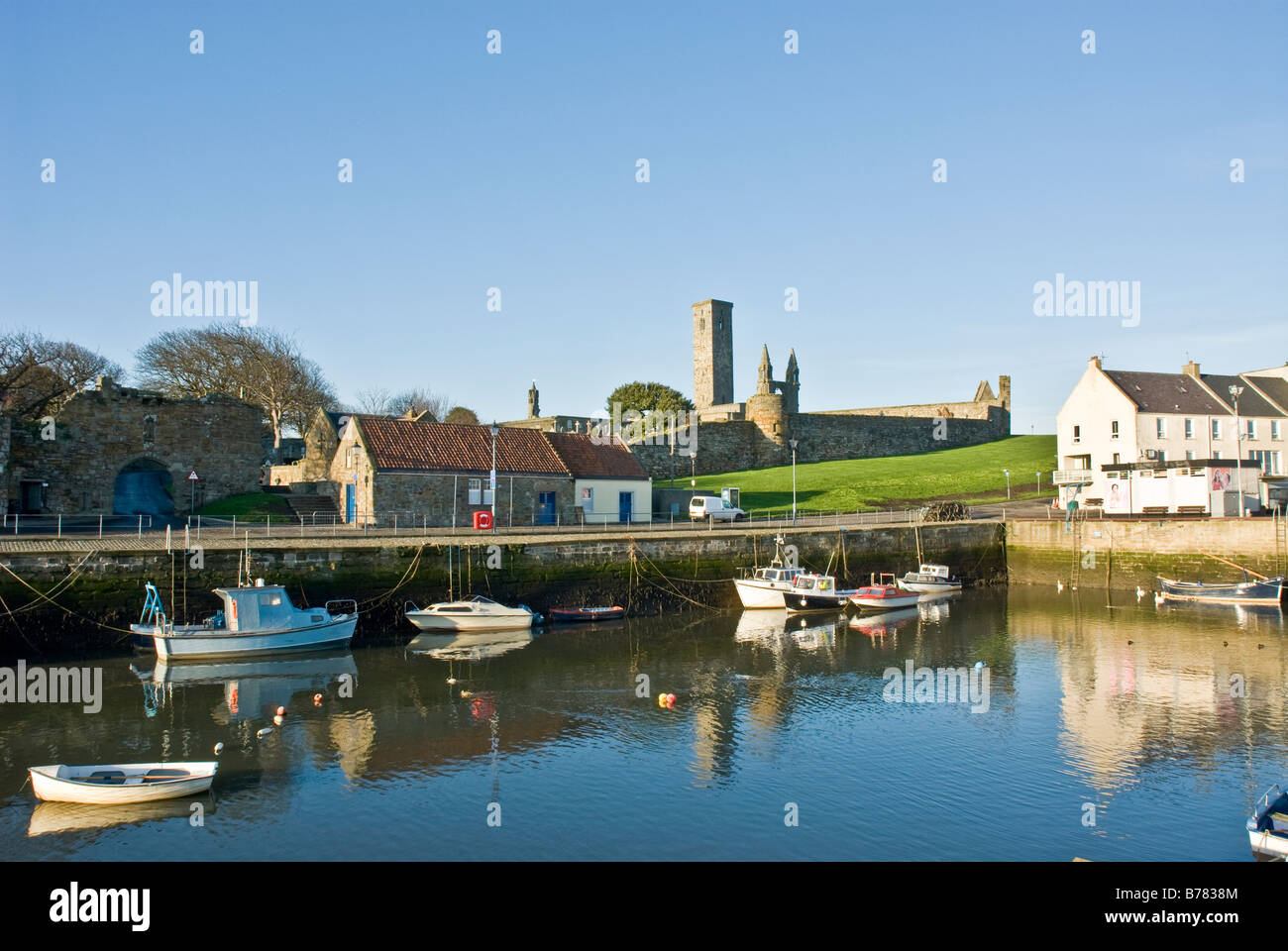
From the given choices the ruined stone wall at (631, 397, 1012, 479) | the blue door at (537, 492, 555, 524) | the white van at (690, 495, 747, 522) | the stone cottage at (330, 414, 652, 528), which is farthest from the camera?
the ruined stone wall at (631, 397, 1012, 479)

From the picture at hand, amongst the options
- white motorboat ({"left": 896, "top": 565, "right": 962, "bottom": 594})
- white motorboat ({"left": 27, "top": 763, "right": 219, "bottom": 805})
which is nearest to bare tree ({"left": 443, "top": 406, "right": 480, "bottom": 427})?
white motorboat ({"left": 896, "top": 565, "right": 962, "bottom": 594})

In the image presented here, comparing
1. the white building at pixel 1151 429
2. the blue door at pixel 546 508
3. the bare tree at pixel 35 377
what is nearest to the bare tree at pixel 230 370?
the bare tree at pixel 35 377

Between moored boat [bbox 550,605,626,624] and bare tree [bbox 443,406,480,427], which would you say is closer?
moored boat [bbox 550,605,626,624]

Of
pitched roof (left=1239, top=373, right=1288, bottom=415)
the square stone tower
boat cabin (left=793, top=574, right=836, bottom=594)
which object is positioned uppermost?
the square stone tower

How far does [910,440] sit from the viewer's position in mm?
78500

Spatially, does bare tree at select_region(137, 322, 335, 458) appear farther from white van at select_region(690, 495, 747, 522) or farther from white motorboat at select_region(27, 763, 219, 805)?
white motorboat at select_region(27, 763, 219, 805)

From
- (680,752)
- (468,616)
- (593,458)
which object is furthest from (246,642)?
(593,458)

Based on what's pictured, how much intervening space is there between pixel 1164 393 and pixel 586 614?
128 ft

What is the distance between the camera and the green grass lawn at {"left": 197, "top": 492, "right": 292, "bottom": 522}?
39625 millimetres

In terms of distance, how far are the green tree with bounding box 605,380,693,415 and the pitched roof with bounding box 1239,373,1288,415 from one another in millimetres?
45465

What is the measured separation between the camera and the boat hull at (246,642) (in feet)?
83.1

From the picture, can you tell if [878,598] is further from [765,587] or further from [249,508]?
[249,508]

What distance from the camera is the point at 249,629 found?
85.8 ft
